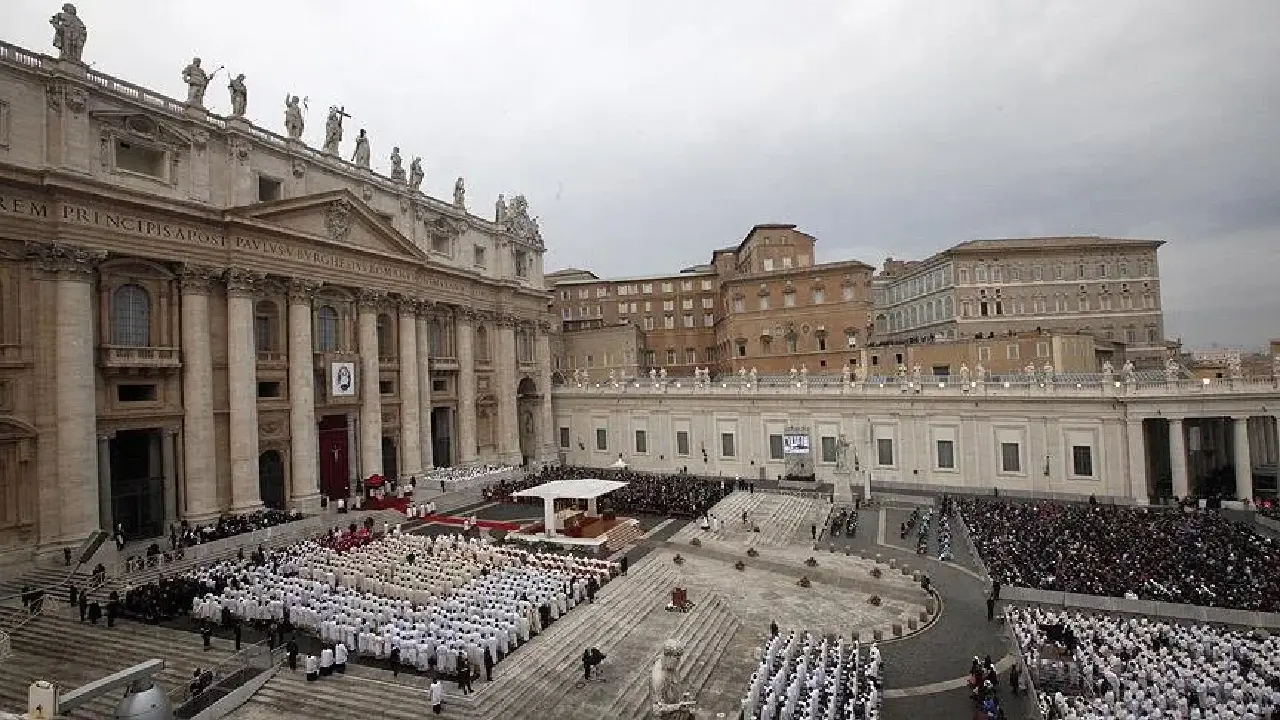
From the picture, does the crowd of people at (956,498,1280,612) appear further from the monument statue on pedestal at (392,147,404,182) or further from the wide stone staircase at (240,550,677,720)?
the monument statue on pedestal at (392,147,404,182)

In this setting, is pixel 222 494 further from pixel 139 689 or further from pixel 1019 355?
pixel 1019 355

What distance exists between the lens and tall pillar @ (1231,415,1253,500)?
32.6 metres

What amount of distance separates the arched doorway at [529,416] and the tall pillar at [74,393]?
29908mm

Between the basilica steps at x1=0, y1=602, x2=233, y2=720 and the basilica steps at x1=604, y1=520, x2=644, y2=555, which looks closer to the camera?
the basilica steps at x1=0, y1=602, x2=233, y2=720

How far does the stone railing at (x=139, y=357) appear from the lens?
2589 cm

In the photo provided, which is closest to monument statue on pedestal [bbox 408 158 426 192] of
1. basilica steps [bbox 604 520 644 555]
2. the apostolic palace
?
the apostolic palace

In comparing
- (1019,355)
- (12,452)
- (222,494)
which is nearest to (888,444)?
(1019,355)

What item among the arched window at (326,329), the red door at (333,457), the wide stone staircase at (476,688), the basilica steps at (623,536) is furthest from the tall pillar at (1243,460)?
the arched window at (326,329)

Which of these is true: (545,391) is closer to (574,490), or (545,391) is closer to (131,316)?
(574,490)

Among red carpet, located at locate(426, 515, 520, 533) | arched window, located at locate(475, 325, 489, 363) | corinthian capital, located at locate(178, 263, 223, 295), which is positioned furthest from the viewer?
arched window, located at locate(475, 325, 489, 363)

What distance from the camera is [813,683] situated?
1508 cm

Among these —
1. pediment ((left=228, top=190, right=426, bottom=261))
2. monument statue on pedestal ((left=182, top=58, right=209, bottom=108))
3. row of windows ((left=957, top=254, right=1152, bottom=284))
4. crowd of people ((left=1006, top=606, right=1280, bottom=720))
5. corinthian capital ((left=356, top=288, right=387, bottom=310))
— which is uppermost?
monument statue on pedestal ((left=182, top=58, right=209, bottom=108))

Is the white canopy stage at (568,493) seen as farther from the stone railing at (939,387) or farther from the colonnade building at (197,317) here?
the stone railing at (939,387)

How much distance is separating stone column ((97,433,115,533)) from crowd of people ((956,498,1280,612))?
3286cm
